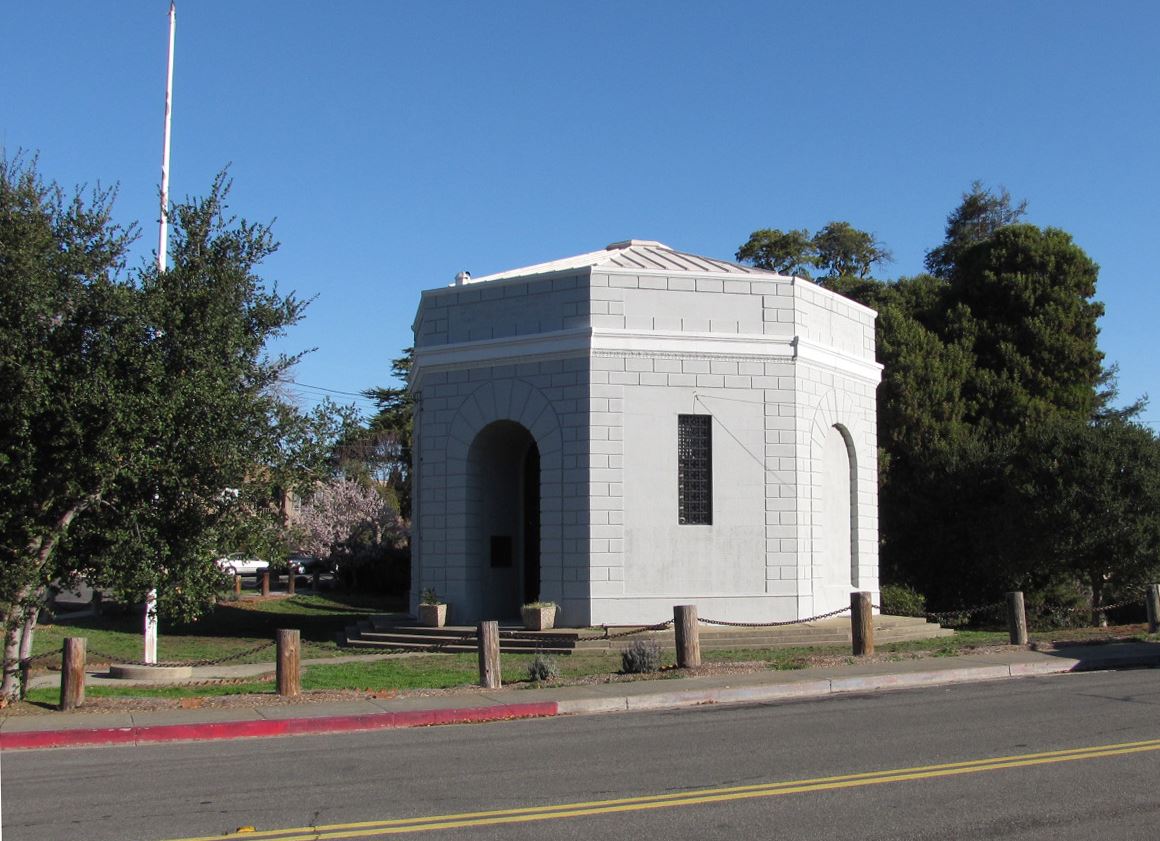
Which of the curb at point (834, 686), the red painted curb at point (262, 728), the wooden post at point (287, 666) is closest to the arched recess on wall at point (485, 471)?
the curb at point (834, 686)

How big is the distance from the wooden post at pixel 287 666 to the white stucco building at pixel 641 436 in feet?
25.6

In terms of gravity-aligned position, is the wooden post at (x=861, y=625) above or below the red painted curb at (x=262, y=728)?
above

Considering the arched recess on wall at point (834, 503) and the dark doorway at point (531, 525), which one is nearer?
the arched recess on wall at point (834, 503)

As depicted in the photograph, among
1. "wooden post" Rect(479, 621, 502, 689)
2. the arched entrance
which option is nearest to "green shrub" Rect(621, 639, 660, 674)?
"wooden post" Rect(479, 621, 502, 689)

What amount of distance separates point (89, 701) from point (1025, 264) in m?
32.9

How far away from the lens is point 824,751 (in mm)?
10477

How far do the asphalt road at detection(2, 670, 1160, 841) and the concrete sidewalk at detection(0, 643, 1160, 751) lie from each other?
0.56m

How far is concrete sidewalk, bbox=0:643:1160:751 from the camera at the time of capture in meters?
12.8

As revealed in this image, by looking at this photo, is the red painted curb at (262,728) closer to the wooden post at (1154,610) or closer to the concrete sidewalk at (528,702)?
the concrete sidewalk at (528,702)

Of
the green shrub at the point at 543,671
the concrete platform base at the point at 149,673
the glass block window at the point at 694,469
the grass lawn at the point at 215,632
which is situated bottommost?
the grass lawn at the point at 215,632

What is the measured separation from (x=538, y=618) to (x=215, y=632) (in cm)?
925

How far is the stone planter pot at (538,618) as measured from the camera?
2166 cm

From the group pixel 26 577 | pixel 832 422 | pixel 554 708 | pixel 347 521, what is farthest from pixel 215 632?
pixel 347 521

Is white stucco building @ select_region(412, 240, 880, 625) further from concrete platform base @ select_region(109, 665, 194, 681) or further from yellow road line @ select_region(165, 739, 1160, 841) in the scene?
yellow road line @ select_region(165, 739, 1160, 841)
